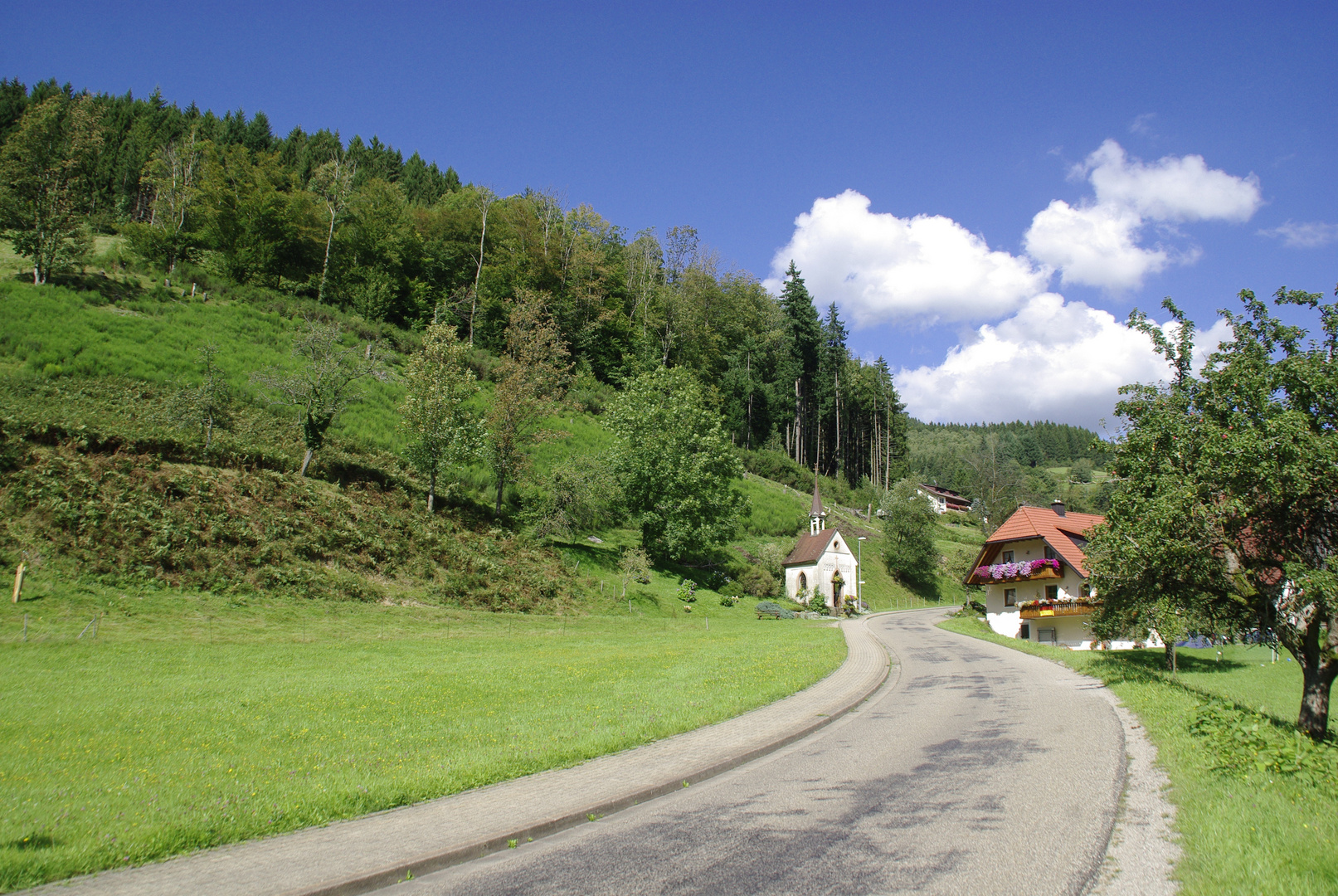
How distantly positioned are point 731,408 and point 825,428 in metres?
23.9

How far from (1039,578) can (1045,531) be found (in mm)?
3122

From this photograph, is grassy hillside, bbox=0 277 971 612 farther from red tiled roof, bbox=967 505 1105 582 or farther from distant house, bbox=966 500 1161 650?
red tiled roof, bbox=967 505 1105 582

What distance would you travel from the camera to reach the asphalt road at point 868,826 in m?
5.49

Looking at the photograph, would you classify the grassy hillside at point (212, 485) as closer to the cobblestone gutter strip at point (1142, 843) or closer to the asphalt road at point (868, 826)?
the asphalt road at point (868, 826)

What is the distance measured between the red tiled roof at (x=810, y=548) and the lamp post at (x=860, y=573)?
422 centimetres

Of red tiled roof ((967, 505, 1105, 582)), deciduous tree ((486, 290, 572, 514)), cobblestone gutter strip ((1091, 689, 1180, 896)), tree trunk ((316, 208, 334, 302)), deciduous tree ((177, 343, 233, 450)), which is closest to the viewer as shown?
cobblestone gutter strip ((1091, 689, 1180, 896))

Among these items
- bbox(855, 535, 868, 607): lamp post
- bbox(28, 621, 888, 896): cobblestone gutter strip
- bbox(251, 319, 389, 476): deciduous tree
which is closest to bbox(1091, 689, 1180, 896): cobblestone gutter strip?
bbox(28, 621, 888, 896): cobblestone gutter strip

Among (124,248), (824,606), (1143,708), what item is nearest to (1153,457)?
(1143,708)

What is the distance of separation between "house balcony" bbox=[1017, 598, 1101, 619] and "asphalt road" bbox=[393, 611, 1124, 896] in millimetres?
30889

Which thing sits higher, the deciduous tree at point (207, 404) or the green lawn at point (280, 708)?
the deciduous tree at point (207, 404)

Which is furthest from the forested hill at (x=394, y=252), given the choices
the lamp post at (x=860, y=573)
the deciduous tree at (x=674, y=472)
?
the lamp post at (x=860, y=573)

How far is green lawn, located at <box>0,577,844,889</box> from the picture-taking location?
688 centimetres

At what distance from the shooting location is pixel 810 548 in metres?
54.3

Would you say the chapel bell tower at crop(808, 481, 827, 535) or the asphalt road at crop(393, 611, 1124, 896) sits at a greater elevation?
the chapel bell tower at crop(808, 481, 827, 535)
